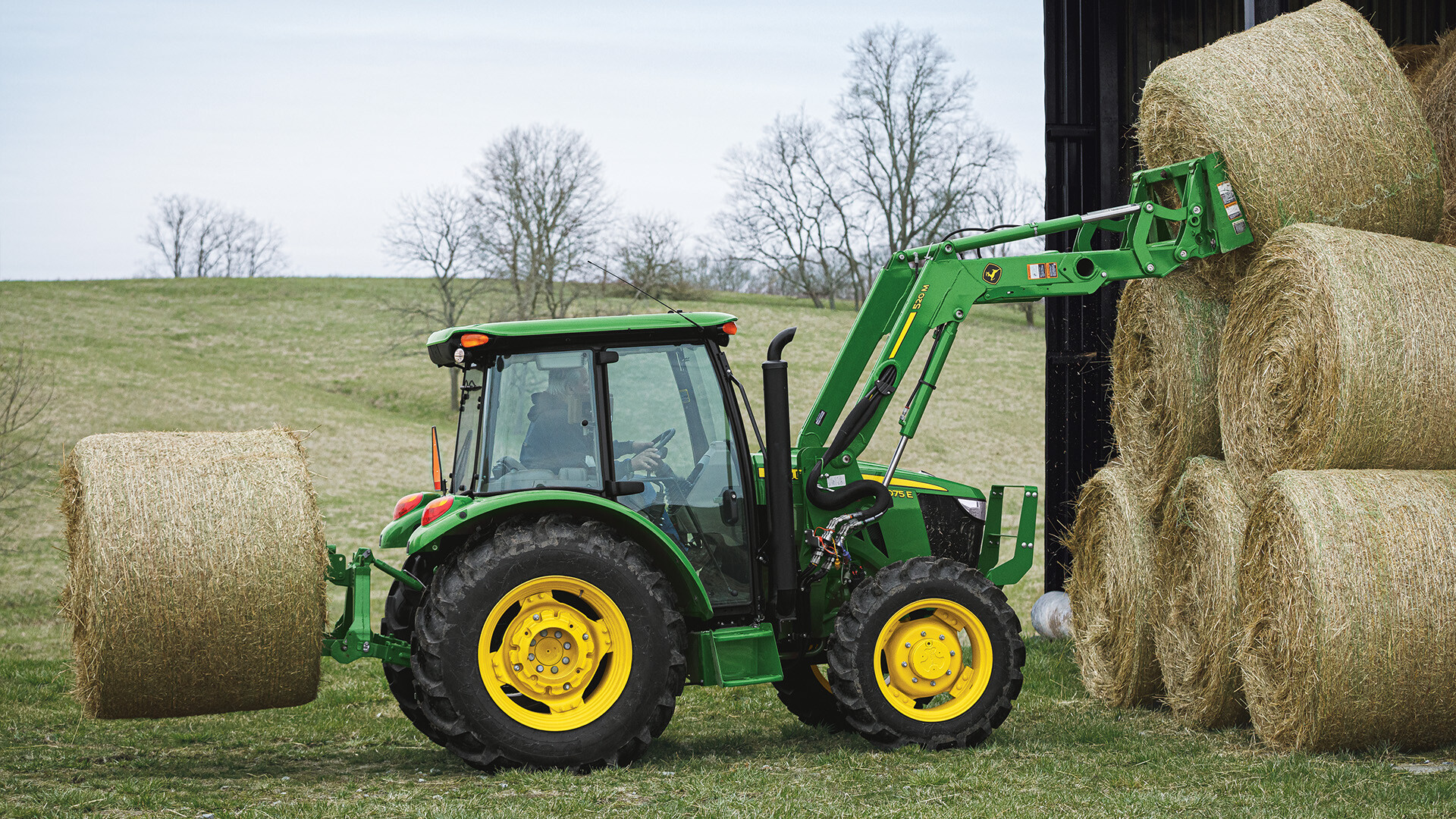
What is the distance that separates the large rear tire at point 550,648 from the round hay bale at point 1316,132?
132 inches

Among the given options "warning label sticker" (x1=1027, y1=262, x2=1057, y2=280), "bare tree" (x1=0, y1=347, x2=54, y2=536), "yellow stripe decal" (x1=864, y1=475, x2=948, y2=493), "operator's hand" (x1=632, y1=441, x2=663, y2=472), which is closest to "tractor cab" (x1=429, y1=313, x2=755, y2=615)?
"operator's hand" (x1=632, y1=441, x2=663, y2=472)

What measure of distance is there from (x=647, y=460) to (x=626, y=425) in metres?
0.18

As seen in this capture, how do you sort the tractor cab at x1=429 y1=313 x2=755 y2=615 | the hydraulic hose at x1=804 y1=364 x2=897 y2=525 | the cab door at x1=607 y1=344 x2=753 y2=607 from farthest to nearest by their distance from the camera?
the hydraulic hose at x1=804 y1=364 x2=897 y2=525
the cab door at x1=607 y1=344 x2=753 y2=607
the tractor cab at x1=429 y1=313 x2=755 y2=615

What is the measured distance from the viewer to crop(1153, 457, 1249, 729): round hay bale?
583 cm

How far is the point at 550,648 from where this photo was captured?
5180 millimetres

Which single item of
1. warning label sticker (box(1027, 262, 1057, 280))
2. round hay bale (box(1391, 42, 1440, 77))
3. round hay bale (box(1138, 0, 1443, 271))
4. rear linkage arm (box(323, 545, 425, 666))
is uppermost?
round hay bale (box(1391, 42, 1440, 77))

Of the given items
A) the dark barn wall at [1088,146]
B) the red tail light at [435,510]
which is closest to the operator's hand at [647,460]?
the red tail light at [435,510]

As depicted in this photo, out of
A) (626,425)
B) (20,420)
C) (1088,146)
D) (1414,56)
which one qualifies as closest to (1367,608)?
(626,425)

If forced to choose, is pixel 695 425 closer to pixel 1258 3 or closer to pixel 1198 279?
pixel 1198 279

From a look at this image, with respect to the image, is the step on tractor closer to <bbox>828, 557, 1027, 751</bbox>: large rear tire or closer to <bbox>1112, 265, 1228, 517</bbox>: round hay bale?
<bbox>828, 557, 1027, 751</bbox>: large rear tire

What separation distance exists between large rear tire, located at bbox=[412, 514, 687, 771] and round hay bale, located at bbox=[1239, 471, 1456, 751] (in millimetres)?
2593

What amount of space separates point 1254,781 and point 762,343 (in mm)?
25097

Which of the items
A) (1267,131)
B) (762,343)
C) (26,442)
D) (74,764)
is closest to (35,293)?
(26,442)

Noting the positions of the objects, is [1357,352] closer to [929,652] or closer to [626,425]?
[929,652]
